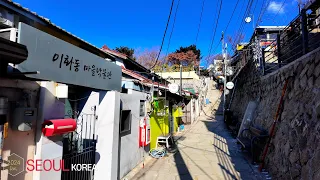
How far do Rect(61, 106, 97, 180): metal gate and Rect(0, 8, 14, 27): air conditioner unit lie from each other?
2.94 m

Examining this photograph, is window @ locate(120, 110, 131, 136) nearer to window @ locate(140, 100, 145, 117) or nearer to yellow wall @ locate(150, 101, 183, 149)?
window @ locate(140, 100, 145, 117)

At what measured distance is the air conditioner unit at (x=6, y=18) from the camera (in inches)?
171

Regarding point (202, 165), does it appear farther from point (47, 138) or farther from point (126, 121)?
point (47, 138)

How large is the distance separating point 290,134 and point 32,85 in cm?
730

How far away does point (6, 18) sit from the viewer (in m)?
4.48

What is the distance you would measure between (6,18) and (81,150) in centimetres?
388

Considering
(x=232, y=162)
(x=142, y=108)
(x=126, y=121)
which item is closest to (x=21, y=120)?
(x=126, y=121)

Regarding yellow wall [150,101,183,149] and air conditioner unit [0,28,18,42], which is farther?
yellow wall [150,101,183,149]

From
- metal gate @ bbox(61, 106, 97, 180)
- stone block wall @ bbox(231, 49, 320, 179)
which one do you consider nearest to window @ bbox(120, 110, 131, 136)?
metal gate @ bbox(61, 106, 97, 180)

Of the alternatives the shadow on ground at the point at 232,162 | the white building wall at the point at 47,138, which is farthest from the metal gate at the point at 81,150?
the shadow on ground at the point at 232,162

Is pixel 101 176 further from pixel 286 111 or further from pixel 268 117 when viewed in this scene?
pixel 268 117

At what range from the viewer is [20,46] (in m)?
3.46

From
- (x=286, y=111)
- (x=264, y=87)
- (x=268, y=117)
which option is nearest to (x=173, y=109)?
(x=264, y=87)

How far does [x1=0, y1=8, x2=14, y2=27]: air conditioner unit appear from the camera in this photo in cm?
434
